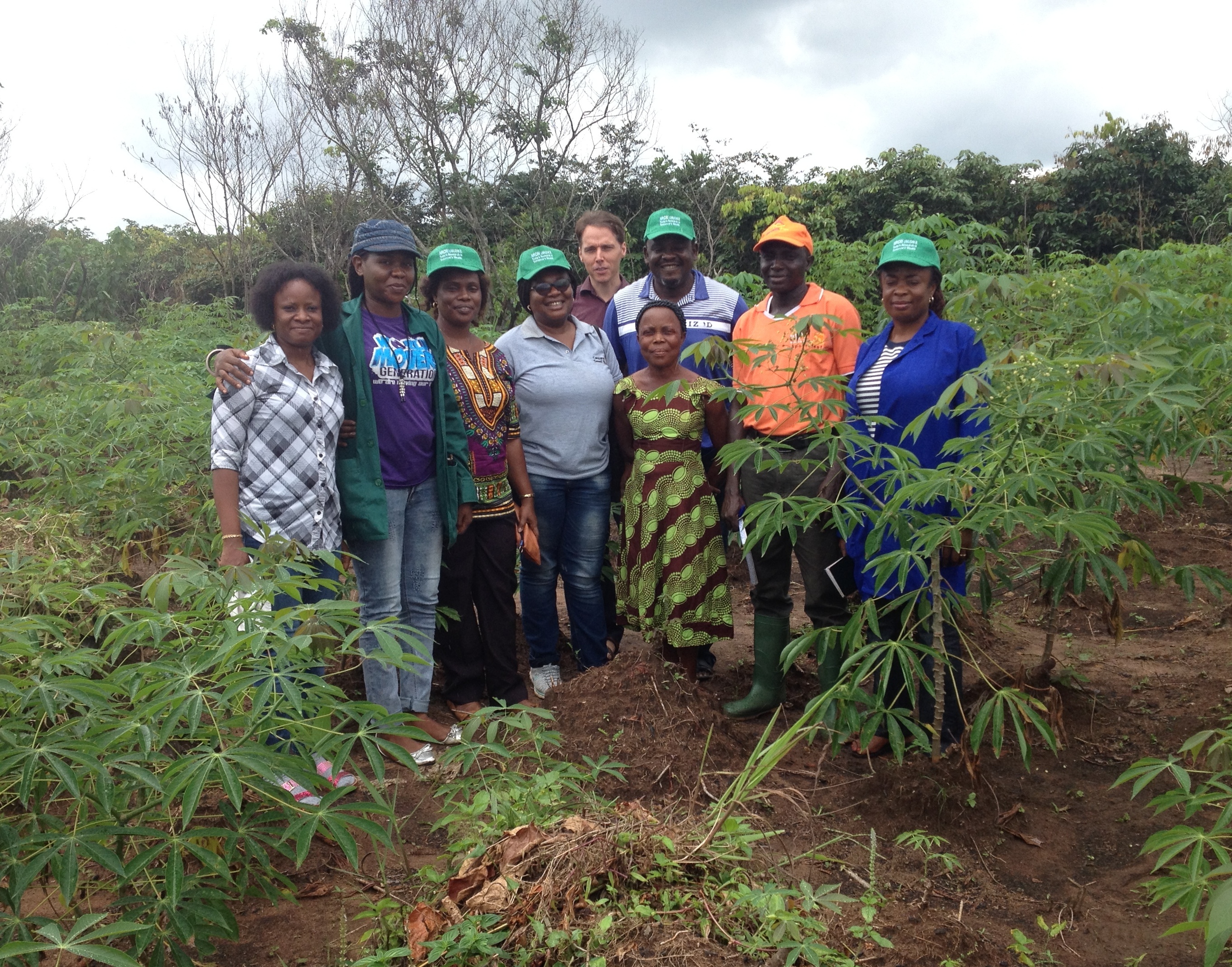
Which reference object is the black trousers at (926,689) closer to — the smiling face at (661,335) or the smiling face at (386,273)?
the smiling face at (661,335)

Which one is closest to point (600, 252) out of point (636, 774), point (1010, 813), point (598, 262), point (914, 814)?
point (598, 262)

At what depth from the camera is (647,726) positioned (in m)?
3.11

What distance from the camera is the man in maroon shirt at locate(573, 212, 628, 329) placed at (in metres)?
4.05

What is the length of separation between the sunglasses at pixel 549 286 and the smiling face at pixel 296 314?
94 centimetres

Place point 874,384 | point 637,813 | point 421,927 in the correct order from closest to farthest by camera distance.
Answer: point 421,927 < point 637,813 < point 874,384

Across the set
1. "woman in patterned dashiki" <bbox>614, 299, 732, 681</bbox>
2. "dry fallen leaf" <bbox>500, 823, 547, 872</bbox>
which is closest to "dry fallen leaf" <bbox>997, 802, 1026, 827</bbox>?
"woman in patterned dashiki" <bbox>614, 299, 732, 681</bbox>

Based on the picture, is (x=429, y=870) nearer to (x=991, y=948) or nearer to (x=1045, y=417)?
(x=991, y=948)

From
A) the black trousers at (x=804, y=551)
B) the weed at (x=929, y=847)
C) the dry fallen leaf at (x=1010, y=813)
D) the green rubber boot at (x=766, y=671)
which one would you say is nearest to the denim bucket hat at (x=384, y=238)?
the black trousers at (x=804, y=551)

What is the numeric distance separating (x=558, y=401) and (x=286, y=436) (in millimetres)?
1106

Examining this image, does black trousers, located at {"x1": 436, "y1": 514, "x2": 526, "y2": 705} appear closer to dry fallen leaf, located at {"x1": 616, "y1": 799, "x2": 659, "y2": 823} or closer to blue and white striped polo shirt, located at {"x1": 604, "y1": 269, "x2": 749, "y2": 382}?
blue and white striped polo shirt, located at {"x1": 604, "y1": 269, "x2": 749, "y2": 382}

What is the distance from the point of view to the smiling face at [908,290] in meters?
2.96

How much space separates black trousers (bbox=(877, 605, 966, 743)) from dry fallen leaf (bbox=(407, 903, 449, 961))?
1566 millimetres

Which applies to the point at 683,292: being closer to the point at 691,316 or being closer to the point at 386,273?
the point at 691,316

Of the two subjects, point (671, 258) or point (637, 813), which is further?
point (671, 258)
